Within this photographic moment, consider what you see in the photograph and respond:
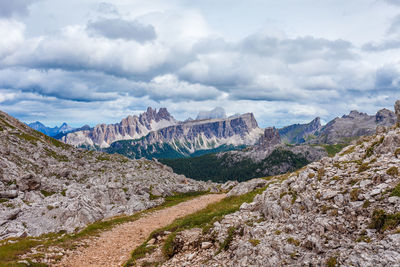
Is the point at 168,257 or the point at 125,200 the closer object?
the point at 168,257

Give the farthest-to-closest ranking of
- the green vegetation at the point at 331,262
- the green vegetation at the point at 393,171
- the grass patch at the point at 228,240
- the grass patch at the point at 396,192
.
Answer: the grass patch at the point at 228,240
the green vegetation at the point at 393,171
the grass patch at the point at 396,192
the green vegetation at the point at 331,262

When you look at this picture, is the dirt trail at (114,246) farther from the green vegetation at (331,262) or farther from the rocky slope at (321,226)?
the green vegetation at (331,262)

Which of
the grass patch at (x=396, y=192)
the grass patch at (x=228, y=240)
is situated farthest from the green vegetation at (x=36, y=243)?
the grass patch at (x=396, y=192)

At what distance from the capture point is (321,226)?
13.5 metres

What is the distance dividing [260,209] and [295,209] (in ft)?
19.5

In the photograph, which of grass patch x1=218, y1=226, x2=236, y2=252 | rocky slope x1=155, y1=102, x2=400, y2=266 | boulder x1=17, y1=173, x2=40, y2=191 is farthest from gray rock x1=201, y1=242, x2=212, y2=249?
boulder x1=17, y1=173, x2=40, y2=191

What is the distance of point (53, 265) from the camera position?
69.2 ft

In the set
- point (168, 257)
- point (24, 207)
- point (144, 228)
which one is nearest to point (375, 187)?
point (168, 257)

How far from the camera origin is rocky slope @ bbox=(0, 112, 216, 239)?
40.2m

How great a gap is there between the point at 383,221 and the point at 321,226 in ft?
10.1

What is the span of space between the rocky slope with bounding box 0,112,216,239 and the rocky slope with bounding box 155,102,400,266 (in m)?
30.0

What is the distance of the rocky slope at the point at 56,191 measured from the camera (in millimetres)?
40250

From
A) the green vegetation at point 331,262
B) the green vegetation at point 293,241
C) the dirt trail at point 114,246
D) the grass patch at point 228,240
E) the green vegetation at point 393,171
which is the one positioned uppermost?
the green vegetation at point 393,171

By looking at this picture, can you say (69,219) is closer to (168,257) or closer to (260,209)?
(168,257)
